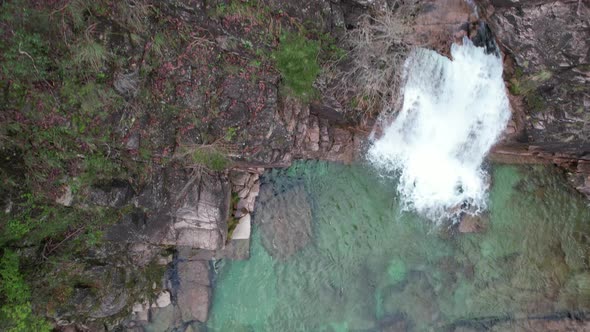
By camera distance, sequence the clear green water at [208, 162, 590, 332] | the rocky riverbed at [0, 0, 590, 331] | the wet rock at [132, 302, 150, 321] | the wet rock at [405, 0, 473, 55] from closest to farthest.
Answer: the rocky riverbed at [0, 0, 590, 331], the wet rock at [405, 0, 473, 55], the wet rock at [132, 302, 150, 321], the clear green water at [208, 162, 590, 332]

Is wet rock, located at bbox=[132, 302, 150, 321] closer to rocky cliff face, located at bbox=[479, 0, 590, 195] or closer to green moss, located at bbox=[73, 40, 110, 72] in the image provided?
green moss, located at bbox=[73, 40, 110, 72]

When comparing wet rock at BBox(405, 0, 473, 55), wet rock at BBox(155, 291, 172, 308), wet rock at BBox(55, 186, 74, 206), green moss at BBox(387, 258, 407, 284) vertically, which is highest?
wet rock at BBox(405, 0, 473, 55)

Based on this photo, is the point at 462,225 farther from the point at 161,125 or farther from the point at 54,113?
the point at 54,113


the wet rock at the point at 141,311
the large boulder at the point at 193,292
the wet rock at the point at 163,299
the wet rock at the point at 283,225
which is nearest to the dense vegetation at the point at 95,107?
the wet rock at the point at 141,311

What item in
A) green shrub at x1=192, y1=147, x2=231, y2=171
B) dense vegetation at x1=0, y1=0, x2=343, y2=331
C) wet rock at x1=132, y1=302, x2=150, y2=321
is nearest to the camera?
dense vegetation at x1=0, y1=0, x2=343, y2=331

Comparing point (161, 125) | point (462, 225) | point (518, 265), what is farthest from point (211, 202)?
point (518, 265)

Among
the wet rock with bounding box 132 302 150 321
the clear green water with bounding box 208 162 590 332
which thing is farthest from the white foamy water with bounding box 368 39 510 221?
the wet rock with bounding box 132 302 150 321

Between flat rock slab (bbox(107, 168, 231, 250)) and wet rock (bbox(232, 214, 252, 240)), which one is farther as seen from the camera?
wet rock (bbox(232, 214, 252, 240))

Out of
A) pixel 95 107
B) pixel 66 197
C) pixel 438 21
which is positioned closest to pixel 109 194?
pixel 66 197

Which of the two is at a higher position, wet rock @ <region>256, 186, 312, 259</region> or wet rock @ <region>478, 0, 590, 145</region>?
wet rock @ <region>478, 0, 590, 145</region>

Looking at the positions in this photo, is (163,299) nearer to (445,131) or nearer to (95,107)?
(95,107)
